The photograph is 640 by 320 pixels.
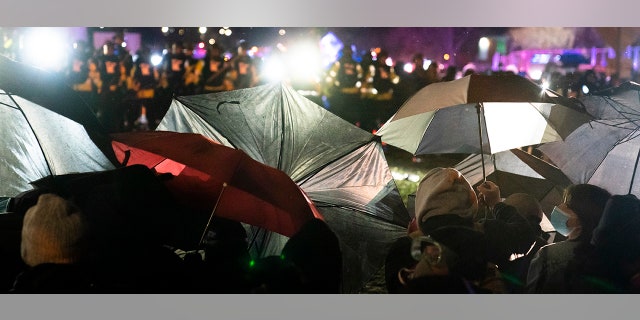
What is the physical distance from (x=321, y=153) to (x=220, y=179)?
84 centimetres

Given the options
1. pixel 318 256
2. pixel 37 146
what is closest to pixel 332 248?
pixel 318 256

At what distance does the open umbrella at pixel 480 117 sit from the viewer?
6.76 metres

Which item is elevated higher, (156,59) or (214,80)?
(156,59)

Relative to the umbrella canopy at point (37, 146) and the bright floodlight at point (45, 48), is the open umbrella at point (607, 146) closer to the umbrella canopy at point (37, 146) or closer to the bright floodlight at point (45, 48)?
the umbrella canopy at point (37, 146)

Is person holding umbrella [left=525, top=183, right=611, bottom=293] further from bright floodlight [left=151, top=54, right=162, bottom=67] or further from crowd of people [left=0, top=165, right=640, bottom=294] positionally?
bright floodlight [left=151, top=54, right=162, bottom=67]

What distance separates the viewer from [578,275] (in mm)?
6863

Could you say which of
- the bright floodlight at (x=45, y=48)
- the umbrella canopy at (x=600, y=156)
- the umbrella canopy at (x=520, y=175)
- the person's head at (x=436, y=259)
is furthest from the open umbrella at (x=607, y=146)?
the bright floodlight at (x=45, y=48)

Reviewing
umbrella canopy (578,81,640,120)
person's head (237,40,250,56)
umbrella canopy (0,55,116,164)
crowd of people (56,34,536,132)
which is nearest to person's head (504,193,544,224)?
umbrella canopy (578,81,640,120)

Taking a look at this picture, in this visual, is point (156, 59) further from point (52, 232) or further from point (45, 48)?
point (52, 232)

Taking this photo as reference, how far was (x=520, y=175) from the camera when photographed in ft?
22.8

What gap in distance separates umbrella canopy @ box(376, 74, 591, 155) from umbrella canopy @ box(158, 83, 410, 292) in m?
0.33

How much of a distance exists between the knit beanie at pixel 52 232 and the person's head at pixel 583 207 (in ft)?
12.5

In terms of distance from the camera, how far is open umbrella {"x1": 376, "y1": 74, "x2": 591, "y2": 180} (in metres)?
6.76

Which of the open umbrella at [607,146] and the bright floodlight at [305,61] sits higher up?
the bright floodlight at [305,61]
